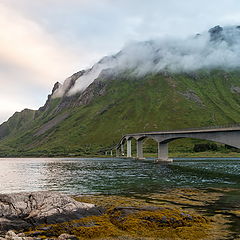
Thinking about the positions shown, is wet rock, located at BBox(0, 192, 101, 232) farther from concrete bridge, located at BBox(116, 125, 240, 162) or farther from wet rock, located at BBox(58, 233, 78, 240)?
concrete bridge, located at BBox(116, 125, 240, 162)

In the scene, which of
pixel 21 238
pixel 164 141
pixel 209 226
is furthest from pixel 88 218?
pixel 164 141

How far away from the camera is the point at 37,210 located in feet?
90.1

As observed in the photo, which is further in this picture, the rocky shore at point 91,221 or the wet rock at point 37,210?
the wet rock at point 37,210

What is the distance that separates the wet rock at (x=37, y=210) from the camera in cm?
2600

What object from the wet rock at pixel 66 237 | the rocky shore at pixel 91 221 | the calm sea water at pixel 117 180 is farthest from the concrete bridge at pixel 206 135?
the wet rock at pixel 66 237

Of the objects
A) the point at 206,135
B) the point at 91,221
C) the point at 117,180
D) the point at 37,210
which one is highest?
the point at 206,135

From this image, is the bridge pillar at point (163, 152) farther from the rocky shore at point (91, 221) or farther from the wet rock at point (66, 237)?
the wet rock at point (66, 237)

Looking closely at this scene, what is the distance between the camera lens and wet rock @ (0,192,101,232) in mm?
26000

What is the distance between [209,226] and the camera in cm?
2478

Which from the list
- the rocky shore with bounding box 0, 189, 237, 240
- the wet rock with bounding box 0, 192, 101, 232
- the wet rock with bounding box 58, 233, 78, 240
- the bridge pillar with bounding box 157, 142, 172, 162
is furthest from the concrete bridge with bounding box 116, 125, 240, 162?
the wet rock with bounding box 58, 233, 78, 240

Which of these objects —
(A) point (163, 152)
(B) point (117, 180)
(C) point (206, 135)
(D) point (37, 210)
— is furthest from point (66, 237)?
(A) point (163, 152)

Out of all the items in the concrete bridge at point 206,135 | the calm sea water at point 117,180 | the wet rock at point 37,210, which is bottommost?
the calm sea water at point 117,180

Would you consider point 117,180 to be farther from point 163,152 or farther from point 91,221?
point 163,152

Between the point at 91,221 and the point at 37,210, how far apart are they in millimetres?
5579
